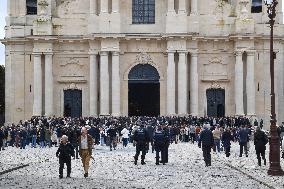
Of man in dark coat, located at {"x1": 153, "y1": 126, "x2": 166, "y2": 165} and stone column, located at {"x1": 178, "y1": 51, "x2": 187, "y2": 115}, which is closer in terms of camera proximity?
man in dark coat, located at {"x1": 153, "y1": 126, "x2": 166, "y2": 165}

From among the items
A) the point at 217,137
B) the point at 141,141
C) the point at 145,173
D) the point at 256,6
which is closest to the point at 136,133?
the point at 141,141

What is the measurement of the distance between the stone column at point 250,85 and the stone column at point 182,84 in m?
5.38

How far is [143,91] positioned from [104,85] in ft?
21.4

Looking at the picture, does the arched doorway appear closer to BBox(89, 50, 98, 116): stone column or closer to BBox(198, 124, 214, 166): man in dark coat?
BBox(89, 50, 98, 116): stone column

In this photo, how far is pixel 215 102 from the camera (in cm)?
6241

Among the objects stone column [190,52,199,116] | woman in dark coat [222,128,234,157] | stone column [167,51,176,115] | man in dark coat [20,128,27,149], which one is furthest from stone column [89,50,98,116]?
woman in dark coat [222,128,234,157]

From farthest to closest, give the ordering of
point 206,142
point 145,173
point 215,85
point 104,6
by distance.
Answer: point 215,85, point 104,6, point 206,142, point 145,173

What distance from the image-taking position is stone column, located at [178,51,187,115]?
60.4 m

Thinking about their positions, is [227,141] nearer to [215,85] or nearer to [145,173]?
[145,173]

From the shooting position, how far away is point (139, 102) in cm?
6631

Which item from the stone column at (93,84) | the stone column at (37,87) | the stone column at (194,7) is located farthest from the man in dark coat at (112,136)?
the stone column at (194,7)

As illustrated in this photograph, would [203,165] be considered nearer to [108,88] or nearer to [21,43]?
[108,88]

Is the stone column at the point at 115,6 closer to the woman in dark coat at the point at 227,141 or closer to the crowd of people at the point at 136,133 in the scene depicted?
the crowd of people at the point at 136,133

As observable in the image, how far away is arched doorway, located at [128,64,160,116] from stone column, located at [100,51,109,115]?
2592 millimetres
